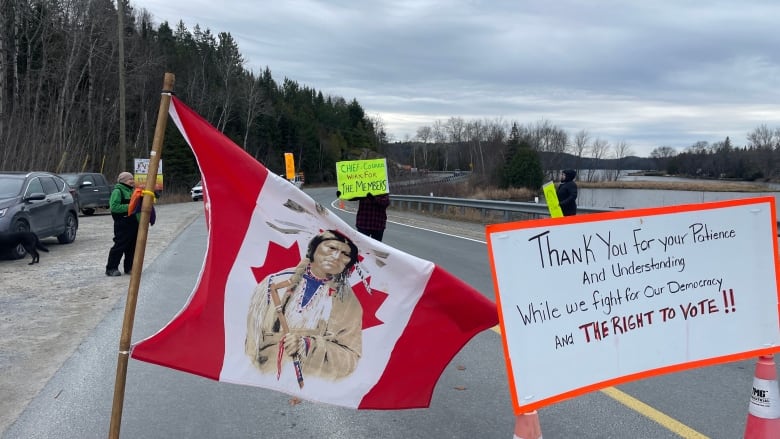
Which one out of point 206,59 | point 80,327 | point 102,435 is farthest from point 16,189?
point 206,59

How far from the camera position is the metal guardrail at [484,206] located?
64.5ft

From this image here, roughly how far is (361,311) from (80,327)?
5.07 meters

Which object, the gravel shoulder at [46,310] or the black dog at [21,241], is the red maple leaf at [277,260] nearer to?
the gravel shoulder at [46,310]

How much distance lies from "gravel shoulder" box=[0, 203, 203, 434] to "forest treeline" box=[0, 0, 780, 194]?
19277 millimetres

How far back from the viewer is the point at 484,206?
23.5 m

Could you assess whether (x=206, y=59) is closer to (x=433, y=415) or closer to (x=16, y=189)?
(x=16, y=189)

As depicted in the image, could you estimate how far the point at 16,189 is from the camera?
43.7ft

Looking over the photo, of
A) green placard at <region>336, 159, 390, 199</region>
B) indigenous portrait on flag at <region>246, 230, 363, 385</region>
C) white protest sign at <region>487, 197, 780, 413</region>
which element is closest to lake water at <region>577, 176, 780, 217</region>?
green placard at <region>336, 159, 390, 199</region>

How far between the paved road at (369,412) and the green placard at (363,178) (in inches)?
238

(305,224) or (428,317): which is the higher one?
(305,224)

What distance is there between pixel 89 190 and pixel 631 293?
28.4 meters

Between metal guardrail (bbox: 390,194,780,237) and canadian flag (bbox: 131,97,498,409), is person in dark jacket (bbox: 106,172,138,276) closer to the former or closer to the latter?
canadian flag (bbox: 131,97,498,409)

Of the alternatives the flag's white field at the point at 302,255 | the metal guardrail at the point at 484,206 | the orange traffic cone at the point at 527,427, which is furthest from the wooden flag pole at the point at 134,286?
the metal guardrail at the point at 484,206

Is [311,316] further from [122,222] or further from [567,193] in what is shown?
[567,193]
